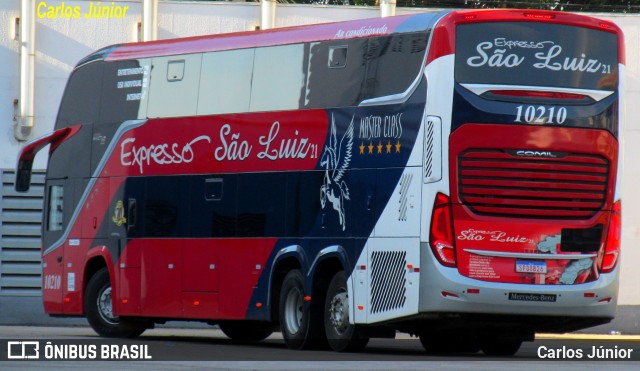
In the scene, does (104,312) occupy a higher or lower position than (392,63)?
lower

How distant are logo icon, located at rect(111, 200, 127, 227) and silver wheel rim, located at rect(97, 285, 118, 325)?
1.16 metres

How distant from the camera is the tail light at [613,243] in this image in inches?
727

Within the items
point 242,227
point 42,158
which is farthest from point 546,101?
point 42,158

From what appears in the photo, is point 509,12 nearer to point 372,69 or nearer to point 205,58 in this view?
point 372,69

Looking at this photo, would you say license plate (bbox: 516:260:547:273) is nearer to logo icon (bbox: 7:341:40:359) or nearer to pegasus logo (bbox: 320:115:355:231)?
pegasus logo (bbox: 320:115:355:231)

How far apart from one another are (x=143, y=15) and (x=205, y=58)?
7.57 m

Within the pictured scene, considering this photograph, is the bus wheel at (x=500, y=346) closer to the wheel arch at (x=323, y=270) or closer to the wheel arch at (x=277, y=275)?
the wheel arch at (x=323, y=270)

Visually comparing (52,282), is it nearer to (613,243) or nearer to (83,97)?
(83,97)

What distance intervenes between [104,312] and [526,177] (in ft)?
29.4

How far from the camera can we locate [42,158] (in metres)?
30.2

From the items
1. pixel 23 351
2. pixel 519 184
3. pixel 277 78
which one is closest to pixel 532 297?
pixel 519 184

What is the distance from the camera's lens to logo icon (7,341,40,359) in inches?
648

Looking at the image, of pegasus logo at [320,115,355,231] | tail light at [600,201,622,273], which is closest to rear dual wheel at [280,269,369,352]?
pegasus logo at [320,115,355,231]

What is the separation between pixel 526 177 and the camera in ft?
58.6
